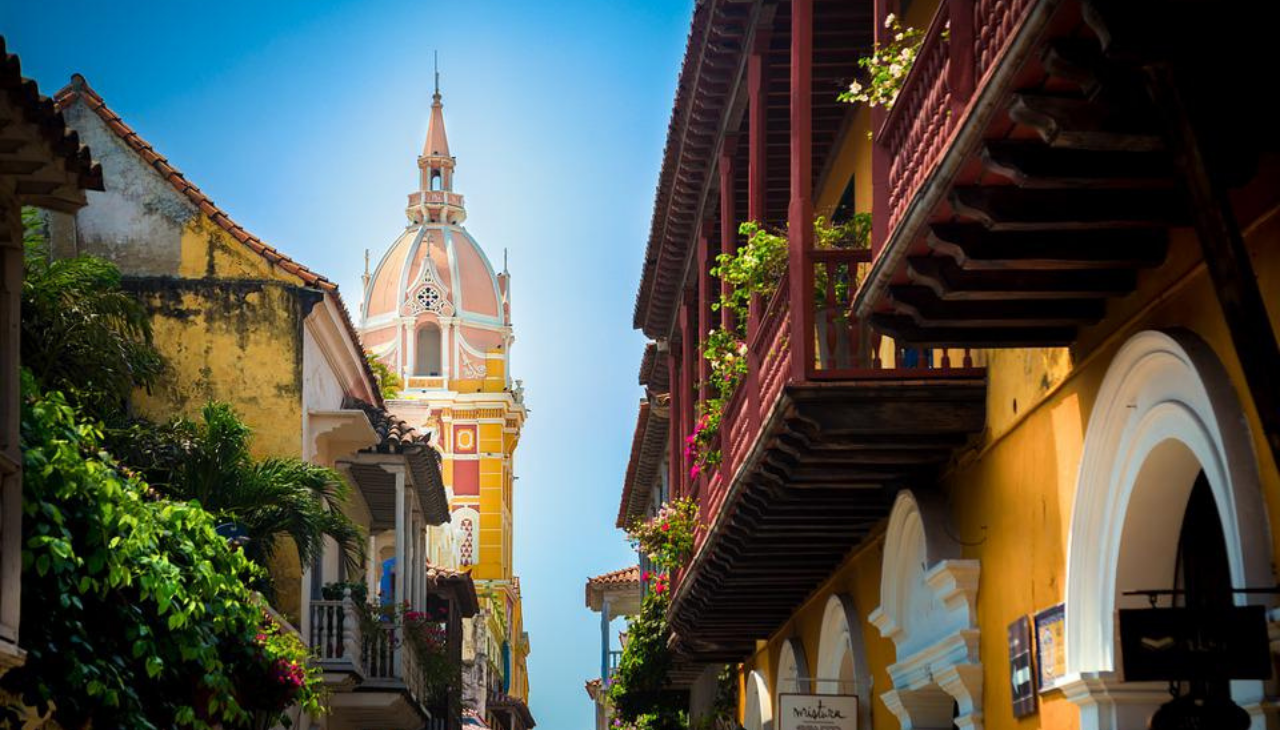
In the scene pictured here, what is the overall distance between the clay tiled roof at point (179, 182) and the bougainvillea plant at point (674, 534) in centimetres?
493

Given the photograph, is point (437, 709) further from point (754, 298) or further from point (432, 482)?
point (754, 298)

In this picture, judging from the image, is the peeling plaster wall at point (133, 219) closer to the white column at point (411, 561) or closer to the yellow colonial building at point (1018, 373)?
the white column at point (411, 561)

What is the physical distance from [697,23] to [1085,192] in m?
8.09

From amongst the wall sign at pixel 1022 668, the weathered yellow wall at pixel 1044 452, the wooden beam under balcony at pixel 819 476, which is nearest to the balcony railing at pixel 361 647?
the wooden beam under balcony at pixel 819 476

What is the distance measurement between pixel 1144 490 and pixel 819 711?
6.23 meters

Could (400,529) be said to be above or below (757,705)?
above

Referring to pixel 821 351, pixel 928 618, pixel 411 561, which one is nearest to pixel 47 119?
pixel 821 351

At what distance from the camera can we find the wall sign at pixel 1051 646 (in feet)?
31.3

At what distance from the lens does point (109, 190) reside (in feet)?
72.0

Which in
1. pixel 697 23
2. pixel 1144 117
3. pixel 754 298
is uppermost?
pixel 697 23

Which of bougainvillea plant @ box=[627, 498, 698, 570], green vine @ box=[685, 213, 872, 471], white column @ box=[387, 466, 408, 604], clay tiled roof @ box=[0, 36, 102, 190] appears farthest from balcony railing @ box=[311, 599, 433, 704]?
clay tiled roof @ box=[0, 36, 102, 190]

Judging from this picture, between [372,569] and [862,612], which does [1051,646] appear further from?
[372,569]

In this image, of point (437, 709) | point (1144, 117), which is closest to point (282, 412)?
point (437, 709)

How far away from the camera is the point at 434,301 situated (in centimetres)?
8781
